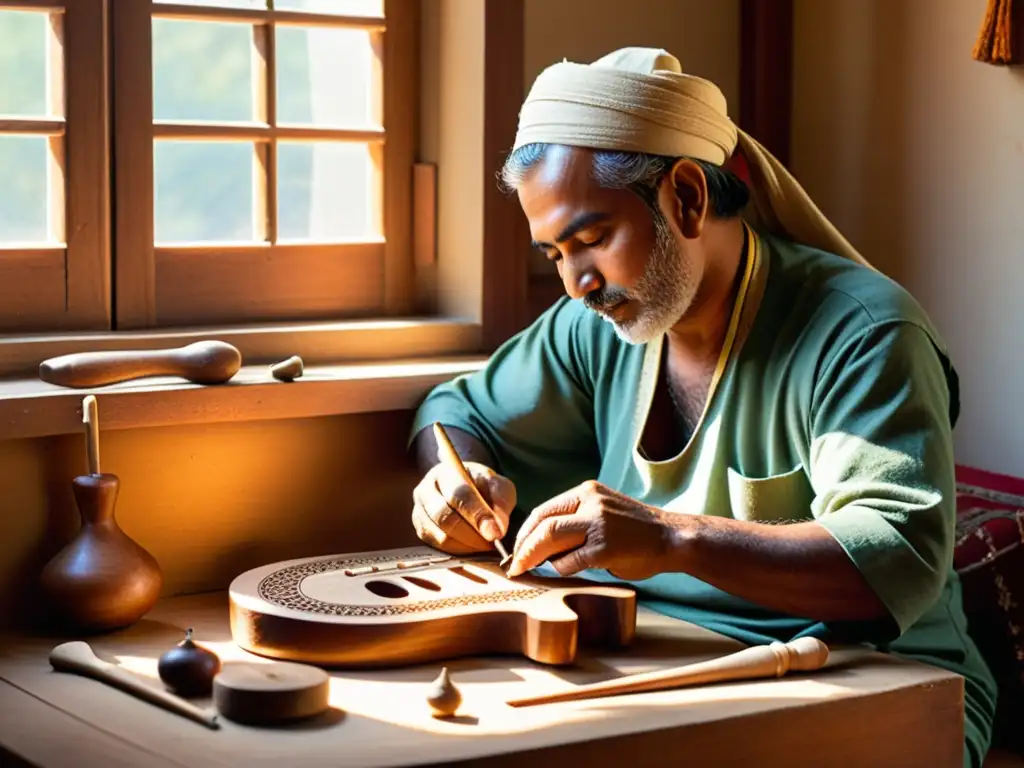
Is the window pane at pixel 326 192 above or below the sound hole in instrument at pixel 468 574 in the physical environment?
above

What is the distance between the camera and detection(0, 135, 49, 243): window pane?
240 cm

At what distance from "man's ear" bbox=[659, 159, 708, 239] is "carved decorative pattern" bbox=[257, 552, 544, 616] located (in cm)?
57

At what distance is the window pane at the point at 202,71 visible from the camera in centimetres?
252

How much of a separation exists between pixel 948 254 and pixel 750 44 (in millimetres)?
604

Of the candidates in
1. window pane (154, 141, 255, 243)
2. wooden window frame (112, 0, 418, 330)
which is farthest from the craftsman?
window pane (154, 141, 255, 243)

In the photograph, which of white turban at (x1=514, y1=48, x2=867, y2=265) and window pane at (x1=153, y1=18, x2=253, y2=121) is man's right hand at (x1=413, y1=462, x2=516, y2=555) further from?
window pane at (x1=153, y1=18, x2=253, y2=121)

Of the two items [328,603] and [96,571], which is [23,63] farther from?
[328,603]

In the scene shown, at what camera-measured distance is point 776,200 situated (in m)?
2.27

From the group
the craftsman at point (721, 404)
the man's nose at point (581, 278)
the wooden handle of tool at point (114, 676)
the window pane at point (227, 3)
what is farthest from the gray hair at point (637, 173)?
the wooden handle of tool at point (114, 676)

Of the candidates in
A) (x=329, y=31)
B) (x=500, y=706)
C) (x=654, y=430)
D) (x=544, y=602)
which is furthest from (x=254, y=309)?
(x=500, y=706)

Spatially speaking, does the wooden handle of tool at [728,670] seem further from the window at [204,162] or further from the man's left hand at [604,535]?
the window at [204,162]

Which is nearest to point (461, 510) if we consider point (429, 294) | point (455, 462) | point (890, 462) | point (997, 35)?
point (455, 462)

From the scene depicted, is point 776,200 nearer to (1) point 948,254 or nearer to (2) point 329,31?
(1) point 948,254

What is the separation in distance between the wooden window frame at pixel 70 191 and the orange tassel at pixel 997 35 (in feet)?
4.91
